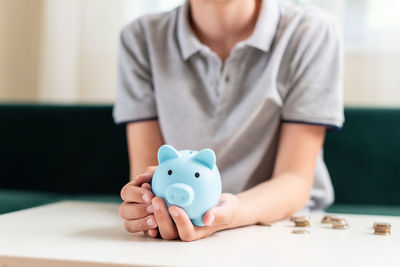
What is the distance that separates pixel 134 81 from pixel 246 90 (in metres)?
0.25

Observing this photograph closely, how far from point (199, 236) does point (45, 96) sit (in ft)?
5.31

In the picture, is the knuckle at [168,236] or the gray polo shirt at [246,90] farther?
the gray polo shirt at [246,90]

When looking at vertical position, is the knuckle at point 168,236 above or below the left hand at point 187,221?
below

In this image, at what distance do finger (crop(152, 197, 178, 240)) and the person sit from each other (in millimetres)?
343

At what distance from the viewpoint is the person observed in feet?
3.05

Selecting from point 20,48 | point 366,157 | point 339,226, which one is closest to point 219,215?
point 339,226

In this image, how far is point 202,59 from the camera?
1017mm

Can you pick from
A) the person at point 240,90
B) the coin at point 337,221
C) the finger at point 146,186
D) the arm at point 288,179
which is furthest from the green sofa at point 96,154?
the finger at point 146,186

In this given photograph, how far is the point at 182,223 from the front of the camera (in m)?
0.55

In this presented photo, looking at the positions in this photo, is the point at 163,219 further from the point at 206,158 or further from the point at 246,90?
the point at 246,90

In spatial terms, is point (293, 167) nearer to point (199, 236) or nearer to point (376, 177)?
point (199, 236)

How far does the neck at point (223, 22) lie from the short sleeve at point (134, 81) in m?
0.14

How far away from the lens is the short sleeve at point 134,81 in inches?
40.5

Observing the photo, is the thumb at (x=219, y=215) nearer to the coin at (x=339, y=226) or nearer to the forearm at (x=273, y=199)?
the forearm at (x=273, y=199)
